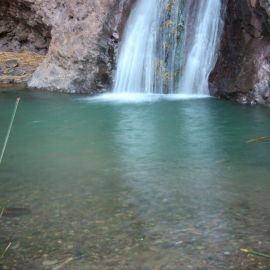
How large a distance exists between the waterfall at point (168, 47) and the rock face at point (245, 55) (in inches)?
12.8

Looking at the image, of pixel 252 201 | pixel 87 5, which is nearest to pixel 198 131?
pixel 252 201

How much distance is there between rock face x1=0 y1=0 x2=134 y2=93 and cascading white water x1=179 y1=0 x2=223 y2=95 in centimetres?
154

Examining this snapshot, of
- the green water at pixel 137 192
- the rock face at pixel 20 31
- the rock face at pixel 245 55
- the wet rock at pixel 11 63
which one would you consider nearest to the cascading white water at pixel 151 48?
the rock face at pixel 245 55

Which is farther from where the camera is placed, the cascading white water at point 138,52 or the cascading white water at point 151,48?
the cascading white water at point 138,52

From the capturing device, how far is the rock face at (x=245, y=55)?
28.8ft

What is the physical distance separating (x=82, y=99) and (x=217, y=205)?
638cm

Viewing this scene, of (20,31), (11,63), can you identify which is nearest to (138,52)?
(11,63)

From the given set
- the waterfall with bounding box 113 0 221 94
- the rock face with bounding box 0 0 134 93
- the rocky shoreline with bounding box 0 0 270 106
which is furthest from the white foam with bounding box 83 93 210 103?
the rock face with bounding box 0 0 134 93

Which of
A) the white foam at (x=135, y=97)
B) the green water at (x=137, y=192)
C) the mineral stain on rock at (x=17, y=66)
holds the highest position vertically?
the mineral stain on rock at (x=17, y=66)

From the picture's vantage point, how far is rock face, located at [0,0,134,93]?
11.1 meters

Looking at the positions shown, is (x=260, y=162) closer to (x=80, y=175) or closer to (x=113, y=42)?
(x=80, y=175)

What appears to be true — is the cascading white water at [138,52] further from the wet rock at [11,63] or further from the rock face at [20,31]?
the rock face at [20,31]

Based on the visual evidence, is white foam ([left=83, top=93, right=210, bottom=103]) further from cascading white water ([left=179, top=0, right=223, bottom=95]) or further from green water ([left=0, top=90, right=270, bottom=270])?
green water ([left=0, top=90, right=270, bottom=270])

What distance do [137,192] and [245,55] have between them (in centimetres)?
528
